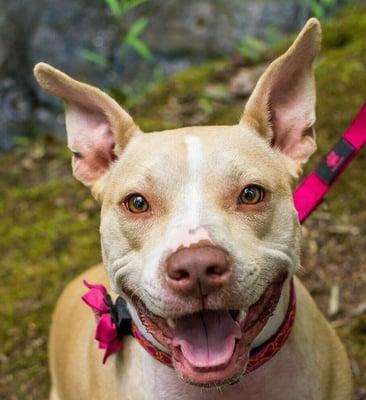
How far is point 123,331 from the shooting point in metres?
3.04

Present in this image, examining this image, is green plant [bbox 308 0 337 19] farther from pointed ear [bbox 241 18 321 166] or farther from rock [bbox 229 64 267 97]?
pointed ear [bbox 241 18 321 166]

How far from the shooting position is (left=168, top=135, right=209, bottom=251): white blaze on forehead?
2.40m

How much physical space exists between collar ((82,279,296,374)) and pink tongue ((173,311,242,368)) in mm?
261

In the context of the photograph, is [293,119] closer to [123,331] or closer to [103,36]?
[123,331]

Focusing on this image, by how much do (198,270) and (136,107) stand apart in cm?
415

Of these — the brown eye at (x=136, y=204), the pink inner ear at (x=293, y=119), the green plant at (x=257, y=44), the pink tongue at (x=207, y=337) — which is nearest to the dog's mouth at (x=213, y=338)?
the pink tongue at (x=207, y=337)

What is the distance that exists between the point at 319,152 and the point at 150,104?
1.64 meters

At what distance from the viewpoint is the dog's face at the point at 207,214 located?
241 centimetres

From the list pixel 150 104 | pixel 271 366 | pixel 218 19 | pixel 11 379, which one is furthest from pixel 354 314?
pixel 218 19

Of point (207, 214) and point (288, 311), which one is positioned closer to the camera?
point (207, 214)

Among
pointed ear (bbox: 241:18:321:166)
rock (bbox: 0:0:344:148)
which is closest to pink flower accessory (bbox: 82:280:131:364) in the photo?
pointed ear (bbox: 241:18:321:166)

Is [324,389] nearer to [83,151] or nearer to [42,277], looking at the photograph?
[83,151]

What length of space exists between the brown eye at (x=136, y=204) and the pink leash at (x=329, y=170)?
0.88 m

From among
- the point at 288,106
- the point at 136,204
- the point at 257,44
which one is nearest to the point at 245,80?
the point at 257,44
